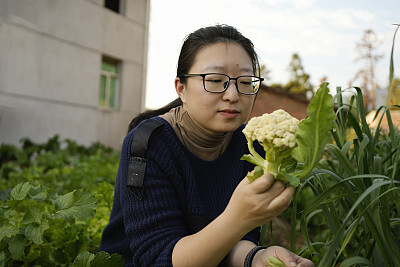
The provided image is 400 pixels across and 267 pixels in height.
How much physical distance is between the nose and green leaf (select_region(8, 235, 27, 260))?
818mm

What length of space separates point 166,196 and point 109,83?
991 centimetres

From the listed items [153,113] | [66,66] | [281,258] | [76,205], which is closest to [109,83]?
[66,66]

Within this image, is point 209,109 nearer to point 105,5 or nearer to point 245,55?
point 245,55

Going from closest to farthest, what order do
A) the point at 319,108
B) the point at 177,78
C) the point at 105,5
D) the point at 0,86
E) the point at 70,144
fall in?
the point at 319,108
the point at 177,78
the point at 70,144
the point at 0,86
the point at 105,5

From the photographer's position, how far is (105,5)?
10984 mm

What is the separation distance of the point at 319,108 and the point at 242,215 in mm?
314

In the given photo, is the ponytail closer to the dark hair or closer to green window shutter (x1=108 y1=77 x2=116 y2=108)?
the dark hair

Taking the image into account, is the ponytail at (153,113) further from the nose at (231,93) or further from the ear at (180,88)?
the nose at (231,93)

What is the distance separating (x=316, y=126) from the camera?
0.91 m

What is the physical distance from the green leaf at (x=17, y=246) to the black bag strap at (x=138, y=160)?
40 centimetres

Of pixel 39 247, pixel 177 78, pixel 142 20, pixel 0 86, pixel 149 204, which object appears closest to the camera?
pixel 149 204

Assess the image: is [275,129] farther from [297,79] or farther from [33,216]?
[297,79]

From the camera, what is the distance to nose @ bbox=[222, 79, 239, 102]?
1.38m

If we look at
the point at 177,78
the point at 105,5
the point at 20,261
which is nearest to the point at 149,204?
the point at 177,78
